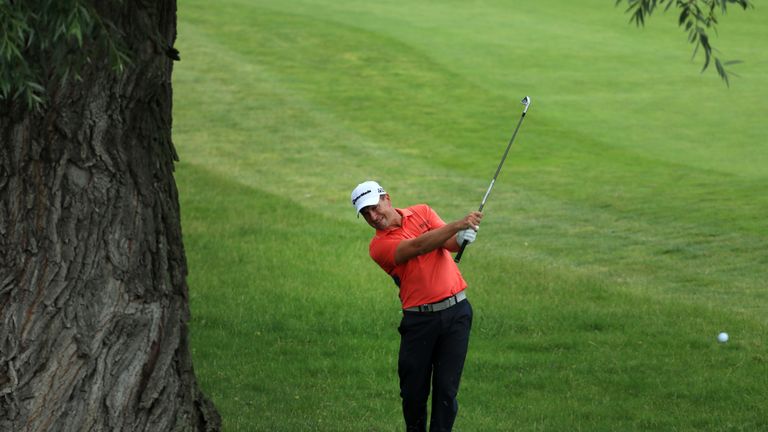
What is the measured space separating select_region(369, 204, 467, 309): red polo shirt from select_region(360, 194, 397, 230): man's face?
6cm

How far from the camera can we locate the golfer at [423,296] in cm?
750

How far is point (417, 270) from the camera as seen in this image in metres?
7.53

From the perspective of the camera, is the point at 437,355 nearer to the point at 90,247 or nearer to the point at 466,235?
the point at 466,235

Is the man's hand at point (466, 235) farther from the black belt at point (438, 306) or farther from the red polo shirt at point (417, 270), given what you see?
the black belt at point (438, 306)

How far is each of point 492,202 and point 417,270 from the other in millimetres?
12343

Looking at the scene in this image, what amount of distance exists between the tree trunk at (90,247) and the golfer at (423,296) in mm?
1298

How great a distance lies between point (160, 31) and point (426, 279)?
216 centimetres

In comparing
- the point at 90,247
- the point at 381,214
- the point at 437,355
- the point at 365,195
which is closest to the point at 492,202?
the point at 437,355

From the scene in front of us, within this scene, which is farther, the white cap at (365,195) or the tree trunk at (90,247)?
the white cap at (365,195)

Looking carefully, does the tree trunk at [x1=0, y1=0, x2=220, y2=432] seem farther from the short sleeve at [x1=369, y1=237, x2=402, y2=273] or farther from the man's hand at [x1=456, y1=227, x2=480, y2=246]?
the man's hand at [x1=456, y1=227, x2=480, y2=246]

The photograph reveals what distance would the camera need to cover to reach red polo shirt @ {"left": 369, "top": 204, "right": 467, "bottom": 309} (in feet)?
24.7

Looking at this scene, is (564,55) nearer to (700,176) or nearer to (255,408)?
(700,176)

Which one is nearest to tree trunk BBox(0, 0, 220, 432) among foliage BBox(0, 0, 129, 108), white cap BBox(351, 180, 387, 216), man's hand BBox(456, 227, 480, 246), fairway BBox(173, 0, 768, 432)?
foliage BBox(0, 0, 129, 108)

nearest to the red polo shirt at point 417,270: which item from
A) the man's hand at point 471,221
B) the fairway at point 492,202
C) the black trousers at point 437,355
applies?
the black trousers at point 437,355
